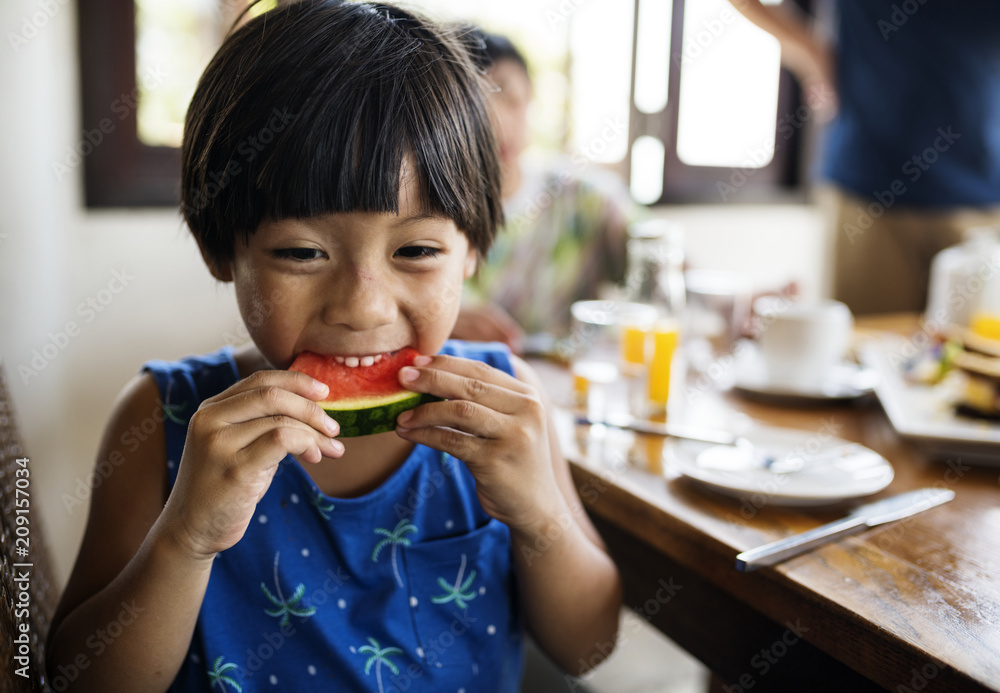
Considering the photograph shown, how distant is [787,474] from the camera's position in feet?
3.59

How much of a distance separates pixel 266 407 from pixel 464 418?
23 cm

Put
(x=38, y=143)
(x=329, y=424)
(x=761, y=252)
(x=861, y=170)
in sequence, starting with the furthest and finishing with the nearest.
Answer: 1. (x=761, y=252)
2. (x=861, y=170)
3. (x=38, y=143)
4. (x=329, y=424)

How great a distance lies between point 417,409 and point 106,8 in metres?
2.27

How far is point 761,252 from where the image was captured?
4.41 m

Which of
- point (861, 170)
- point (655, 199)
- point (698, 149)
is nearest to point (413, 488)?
point (861, 170)

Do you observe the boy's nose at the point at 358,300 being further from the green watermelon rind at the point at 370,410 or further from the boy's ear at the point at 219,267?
the boy's ear at the point at 219,267

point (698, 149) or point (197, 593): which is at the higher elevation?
point (698, 149)

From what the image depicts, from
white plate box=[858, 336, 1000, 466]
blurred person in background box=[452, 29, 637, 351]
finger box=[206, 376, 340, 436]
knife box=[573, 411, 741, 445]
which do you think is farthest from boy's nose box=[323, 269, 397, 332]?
blurred person in background box=[452, 29, 637, 351]

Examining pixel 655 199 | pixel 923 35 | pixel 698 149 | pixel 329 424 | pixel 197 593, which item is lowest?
pixel 197 593

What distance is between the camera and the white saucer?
153cm

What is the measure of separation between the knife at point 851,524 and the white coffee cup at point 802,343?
49cm

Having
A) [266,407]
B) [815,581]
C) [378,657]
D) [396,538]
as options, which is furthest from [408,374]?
[815,581]

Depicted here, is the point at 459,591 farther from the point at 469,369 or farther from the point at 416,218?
the point at 416,218

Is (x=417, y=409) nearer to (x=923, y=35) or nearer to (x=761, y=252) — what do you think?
(x=923, y=35)
